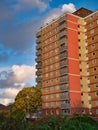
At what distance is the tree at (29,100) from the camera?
7075cm

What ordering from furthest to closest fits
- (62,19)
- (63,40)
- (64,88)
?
(62,19)
(63,40)
(64,88)

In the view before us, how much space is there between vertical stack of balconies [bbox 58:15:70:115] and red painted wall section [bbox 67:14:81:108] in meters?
1.13

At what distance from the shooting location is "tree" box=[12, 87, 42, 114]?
70.8m

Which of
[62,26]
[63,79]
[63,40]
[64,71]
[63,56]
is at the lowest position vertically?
[63,79]

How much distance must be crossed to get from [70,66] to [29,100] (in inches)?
591

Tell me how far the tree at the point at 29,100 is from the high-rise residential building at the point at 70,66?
11.5ft

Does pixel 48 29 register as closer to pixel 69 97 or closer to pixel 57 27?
pixel 57 27

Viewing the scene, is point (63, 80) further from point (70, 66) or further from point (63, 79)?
point (70, 66)

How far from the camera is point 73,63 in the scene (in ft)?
231

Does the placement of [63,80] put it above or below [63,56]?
below

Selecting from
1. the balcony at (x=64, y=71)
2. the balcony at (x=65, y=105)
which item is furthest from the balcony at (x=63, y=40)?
the balcony at (x=65, y=105)

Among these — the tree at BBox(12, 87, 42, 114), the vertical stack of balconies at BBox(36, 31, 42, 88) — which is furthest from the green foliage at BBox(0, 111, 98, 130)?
the vertical stack of balconies at BBox(36, 31, 42, 88)

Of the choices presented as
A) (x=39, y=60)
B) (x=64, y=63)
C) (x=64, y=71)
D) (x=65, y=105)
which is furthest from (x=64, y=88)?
(x=39, y=60)

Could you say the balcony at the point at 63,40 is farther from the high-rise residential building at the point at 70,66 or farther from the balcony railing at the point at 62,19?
the balcony railing at the point at 62,19
